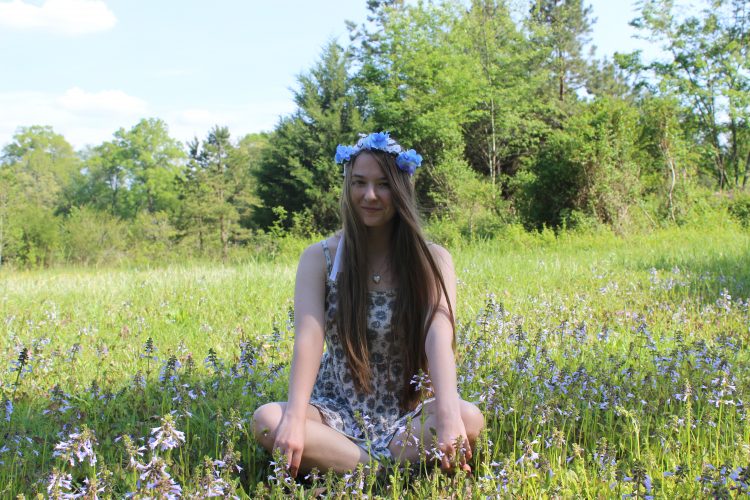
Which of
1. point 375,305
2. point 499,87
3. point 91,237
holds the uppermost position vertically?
point 499,87

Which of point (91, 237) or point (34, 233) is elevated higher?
point (34, 233)

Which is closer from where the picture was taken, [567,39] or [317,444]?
[317,444]

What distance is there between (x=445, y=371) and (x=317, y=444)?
655 mm

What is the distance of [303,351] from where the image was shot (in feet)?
9.55

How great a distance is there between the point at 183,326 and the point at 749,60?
2504cm

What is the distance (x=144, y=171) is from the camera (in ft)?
201

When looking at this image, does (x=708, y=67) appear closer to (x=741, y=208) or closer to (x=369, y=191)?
(x=741, y=208)

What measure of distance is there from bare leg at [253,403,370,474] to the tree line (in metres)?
15.1

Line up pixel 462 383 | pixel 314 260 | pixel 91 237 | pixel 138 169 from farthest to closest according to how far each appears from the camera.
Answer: pixel 138 169 → pixel 91 237 → pixel 462 383 → pixel 314 260

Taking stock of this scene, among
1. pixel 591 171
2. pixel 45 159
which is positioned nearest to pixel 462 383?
pixel 591 171

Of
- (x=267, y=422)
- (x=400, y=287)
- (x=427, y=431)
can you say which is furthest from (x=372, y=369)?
(x=267, y=422)

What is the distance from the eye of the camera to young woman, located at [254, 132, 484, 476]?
3051mm

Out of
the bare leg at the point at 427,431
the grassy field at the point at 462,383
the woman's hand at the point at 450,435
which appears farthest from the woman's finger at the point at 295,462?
the woman's hand at the point at 450,435

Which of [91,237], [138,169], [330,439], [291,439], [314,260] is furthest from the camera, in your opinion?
[138,169]
